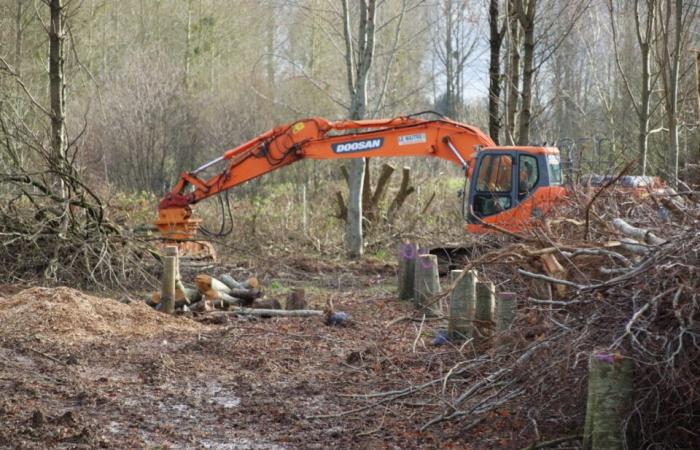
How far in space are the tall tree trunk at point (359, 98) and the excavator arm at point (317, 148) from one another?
1.50 metres

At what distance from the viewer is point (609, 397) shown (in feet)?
16.2

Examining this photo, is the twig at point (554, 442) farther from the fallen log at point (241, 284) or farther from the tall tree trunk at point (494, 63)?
the tall tree trunk at point (494, 63)

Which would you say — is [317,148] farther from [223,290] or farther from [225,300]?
[225,300]

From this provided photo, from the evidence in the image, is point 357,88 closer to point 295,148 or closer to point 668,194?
point 295,148

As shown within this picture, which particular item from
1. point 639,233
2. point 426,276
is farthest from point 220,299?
point 639,233

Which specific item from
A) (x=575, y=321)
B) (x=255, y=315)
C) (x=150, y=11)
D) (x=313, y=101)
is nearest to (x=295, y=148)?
(x=255, y=315)

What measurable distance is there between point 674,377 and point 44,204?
9.95m

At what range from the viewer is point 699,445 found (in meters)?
5.11

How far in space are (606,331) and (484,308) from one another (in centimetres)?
280

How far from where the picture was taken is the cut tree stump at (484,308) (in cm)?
797

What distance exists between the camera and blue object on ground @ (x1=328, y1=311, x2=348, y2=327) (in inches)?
404

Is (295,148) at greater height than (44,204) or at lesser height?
greater

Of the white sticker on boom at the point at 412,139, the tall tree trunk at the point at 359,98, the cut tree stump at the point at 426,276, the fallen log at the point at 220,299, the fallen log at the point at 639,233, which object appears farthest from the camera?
the tall tree trunk at the point at 359,98

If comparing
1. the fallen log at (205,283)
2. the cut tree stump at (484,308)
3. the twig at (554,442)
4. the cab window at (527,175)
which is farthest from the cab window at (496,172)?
the twig at (554,442)
